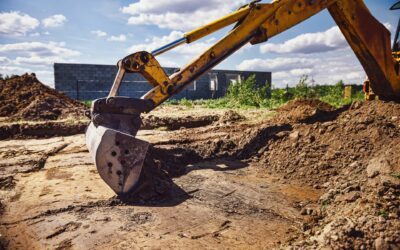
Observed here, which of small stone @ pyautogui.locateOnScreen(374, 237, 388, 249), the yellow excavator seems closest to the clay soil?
small stone @ pyautogui.locateOnScreen(374, 237, 388, 249)

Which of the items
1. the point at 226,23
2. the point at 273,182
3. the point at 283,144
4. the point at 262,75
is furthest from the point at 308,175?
the point at 262,75

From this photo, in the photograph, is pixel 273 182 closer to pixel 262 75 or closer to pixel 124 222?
pixel 124 222

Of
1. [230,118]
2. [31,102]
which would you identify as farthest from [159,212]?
[31,102]

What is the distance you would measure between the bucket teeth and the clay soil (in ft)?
0.62

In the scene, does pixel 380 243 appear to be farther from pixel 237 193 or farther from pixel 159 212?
pixel 159 212

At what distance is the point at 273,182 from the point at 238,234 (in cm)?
170

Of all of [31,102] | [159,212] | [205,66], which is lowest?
[159,212]

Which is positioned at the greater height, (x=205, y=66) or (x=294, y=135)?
(x=205, y=66)

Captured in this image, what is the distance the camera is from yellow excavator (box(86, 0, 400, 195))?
3471mm

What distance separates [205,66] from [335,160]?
221cm

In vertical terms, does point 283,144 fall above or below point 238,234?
above

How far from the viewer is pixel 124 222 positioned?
3.05m

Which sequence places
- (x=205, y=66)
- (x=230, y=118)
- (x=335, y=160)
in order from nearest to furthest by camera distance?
(x=205, y=66)
(x=335, y=160)
(x=230, y=118)

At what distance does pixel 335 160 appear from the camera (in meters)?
4.64
